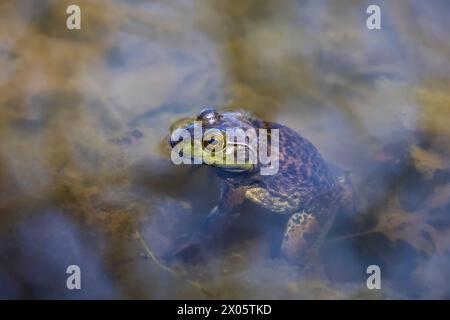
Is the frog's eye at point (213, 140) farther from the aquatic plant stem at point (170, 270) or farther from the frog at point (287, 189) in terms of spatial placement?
the aquatic plant stem at point (170, 270)

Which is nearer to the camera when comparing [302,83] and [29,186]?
[29,186]

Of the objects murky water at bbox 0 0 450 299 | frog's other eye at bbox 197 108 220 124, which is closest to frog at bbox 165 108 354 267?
frog's other eye at bbox 197 108 220 124

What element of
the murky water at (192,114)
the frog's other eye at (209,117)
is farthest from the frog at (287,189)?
the murky water at (192,114)

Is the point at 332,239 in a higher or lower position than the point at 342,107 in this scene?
lower

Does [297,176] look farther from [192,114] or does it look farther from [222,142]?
[192,114]

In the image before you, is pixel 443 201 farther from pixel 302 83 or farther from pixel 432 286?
pixel 302 83

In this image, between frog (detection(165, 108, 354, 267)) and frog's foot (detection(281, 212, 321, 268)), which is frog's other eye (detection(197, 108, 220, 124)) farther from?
frog's foot (detection(281, 212, 321, 268))
